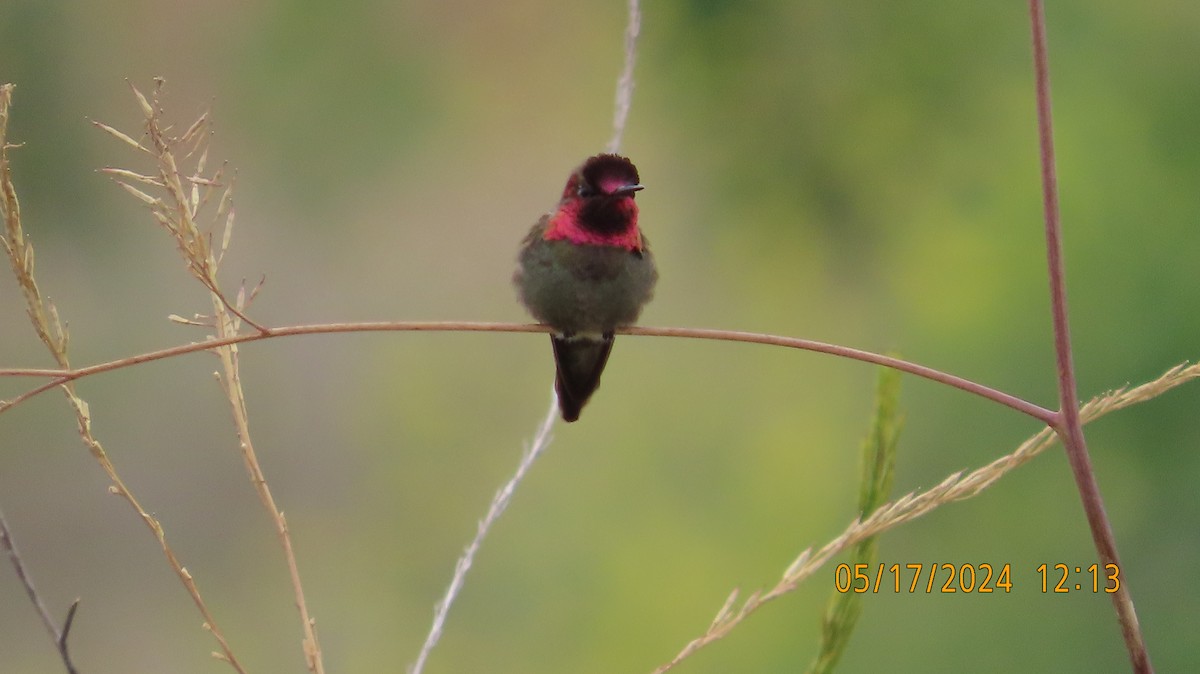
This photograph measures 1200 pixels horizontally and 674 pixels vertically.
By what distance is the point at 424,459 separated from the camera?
160cm

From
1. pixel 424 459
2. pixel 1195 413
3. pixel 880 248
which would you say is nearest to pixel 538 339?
pixel 424 459

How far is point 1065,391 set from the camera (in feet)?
1.17

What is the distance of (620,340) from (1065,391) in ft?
3.35

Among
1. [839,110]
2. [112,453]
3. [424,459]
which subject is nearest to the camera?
[112,453]

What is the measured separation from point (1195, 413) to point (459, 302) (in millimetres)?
1086

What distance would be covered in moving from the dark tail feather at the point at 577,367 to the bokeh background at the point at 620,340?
0.61 m

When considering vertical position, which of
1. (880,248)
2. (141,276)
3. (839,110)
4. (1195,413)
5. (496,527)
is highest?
(839,110)

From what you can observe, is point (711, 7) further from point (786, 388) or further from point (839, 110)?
point (786, 388)

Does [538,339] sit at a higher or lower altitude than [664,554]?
higher

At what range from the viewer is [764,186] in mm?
1734

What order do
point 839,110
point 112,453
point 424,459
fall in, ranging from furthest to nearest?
point 839,110
point 424,459
point 112,453

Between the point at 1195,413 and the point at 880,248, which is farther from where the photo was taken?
the point at 880,248

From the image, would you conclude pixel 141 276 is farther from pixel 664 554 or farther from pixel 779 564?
pixel 779 564

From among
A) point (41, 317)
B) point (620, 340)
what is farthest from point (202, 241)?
point (620, 340)
